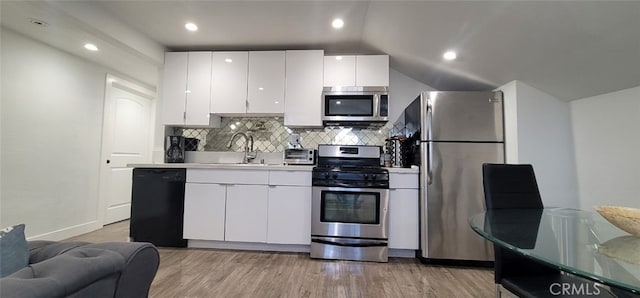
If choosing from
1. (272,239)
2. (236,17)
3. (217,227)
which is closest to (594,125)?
(272,239)

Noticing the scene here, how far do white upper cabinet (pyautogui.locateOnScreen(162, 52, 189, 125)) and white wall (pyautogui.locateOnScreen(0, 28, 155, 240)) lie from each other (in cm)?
111

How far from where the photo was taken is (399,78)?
10.7 ft

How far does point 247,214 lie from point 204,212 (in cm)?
46

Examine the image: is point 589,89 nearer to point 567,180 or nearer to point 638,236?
point 567,180

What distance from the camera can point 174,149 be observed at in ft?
10.3

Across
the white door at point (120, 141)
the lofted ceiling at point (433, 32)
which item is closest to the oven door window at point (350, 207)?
the lofted ceiling at point (433, 32)

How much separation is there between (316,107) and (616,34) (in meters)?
2.34

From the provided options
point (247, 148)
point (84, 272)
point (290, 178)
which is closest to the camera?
point (84, 272)

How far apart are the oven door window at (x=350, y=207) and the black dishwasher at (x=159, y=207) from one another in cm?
153

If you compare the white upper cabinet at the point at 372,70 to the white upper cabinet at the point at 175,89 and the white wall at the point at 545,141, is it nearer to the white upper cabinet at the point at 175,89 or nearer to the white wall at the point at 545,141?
the white wall at the point at 545,141

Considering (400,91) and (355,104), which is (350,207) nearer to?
(355,104)

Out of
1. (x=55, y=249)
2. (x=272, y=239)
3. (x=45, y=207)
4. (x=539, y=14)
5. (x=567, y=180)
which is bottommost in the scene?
(x=272, y=239)

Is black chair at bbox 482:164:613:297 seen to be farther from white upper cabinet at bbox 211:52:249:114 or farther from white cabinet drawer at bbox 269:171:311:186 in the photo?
white upper cabinet at bbox 211:52:249:114

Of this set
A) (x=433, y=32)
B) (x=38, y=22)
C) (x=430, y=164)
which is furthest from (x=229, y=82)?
(x=430, y=164)
